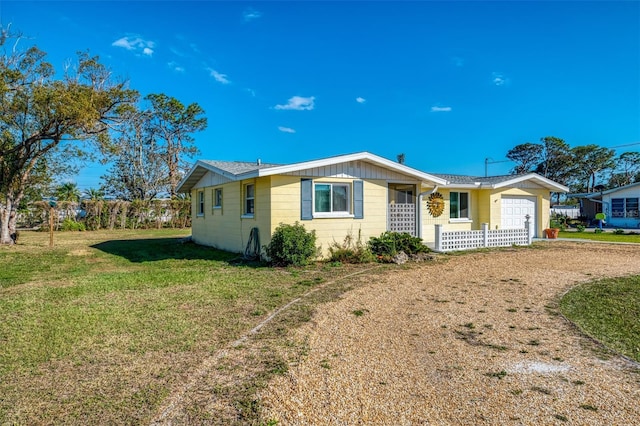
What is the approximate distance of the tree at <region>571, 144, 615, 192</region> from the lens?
136 ft

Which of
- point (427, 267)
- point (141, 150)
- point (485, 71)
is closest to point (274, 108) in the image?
point (141, 150)

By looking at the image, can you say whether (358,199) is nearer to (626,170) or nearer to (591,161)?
(591,161)

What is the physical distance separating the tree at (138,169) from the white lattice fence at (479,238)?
90.8 feet

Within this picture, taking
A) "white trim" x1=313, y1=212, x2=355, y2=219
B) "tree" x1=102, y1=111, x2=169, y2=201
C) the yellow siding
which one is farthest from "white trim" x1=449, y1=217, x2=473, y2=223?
"tree" x1=102, y1=111, x2=169, y2=201

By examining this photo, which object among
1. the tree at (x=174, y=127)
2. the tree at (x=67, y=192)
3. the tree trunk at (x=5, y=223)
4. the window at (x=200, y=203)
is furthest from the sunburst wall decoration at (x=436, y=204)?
the tree at (x=174, y=127)

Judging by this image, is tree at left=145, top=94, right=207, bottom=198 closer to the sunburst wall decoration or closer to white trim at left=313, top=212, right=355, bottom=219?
the sunburst wall decoration

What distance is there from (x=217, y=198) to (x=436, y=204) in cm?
903

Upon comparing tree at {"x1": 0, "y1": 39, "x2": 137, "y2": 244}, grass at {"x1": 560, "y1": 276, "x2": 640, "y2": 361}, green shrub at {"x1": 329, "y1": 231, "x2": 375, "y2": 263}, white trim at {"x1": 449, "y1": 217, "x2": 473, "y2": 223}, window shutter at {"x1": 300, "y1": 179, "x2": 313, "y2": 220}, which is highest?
tree at {"x1": 0, "y1": 39, "x2": 137, "y2": 244}

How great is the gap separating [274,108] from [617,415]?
1223 inches

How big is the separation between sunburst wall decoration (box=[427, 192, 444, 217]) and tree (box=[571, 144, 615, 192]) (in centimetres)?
3718

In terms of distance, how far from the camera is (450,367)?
345 centimetres

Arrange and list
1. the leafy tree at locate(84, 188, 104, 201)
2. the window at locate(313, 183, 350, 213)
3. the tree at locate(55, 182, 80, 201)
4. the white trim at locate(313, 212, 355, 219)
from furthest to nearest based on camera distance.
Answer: the leafy tree at locate(84, 188, 104, 201) < the tree at locate(55, 182, 80, 201) < the window at locate(313, 183, 350, 213) < the white trim at locate(313, 212, 355, 219)

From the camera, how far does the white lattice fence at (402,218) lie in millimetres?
12398

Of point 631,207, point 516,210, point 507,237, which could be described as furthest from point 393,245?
point 631,207
